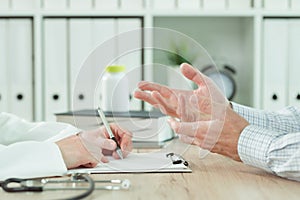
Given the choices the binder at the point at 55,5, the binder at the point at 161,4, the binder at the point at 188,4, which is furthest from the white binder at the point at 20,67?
the binder at the point at 188,4

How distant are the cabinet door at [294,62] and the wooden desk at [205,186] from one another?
1.52 m

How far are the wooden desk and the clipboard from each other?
0.02 m

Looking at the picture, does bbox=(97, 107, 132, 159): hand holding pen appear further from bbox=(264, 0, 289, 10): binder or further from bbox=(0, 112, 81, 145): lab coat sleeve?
bbox=(264, 0, 289, 10): binder

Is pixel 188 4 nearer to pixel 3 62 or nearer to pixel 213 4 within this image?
pixel 213 4

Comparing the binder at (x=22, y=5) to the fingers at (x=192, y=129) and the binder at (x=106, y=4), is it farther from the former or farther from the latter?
the fingers at (x=192, y=129)

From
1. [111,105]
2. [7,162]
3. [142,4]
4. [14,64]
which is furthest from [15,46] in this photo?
[7,162]

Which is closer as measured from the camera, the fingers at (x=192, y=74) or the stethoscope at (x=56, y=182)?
the stethoscope at (x=56, y=182)

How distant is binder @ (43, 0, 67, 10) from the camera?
2.55 meters

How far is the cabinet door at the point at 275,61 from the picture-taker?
256 cm

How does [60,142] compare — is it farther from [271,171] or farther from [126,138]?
Answer: [271,171]

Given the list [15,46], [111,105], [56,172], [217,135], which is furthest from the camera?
[15,46]

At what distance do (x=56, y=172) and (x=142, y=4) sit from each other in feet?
5.62

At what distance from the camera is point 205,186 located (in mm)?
915

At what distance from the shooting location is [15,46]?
8.29 ft
